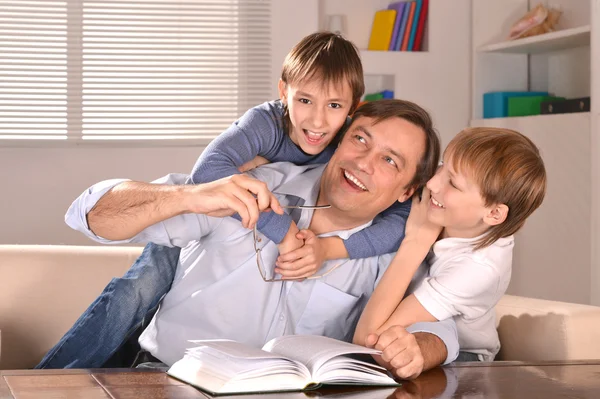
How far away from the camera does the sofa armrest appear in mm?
2010

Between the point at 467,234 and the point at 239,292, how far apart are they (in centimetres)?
56

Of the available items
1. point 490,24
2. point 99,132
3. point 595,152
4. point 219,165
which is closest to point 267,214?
point 219,165

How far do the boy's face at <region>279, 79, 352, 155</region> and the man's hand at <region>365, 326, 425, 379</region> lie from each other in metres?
0.65

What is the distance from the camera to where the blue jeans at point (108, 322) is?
2.02m

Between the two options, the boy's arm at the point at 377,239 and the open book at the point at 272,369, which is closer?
the open book at the point at 272,369

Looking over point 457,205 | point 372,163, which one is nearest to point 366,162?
point 372,163

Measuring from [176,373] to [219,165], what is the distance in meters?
0.63

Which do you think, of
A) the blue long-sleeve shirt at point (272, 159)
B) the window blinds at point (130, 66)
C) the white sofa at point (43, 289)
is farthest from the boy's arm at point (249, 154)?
the window blinds at point (130, 66)

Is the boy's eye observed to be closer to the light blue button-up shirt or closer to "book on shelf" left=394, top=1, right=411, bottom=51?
the light blue button-up shirt

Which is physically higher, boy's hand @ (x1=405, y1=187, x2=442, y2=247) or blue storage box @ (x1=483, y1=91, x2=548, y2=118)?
blue storage box @ (x1=483, y1=91, x2=548, y2=118)

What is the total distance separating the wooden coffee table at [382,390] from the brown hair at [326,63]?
2.77 feet

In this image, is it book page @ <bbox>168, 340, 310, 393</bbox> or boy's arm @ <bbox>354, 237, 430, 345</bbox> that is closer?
book page @ <bbox>168, 340, 310, 393</bbox>

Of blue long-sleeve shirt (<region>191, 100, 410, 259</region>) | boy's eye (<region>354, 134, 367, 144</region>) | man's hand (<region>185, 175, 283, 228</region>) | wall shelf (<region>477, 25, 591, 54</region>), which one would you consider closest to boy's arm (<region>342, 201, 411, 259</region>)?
blue long-sleeve shirt (<region>191, 100, 410, 259</region>)

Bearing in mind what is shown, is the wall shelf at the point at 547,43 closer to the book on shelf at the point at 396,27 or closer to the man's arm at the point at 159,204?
the book on shelf at the point at 396,27
